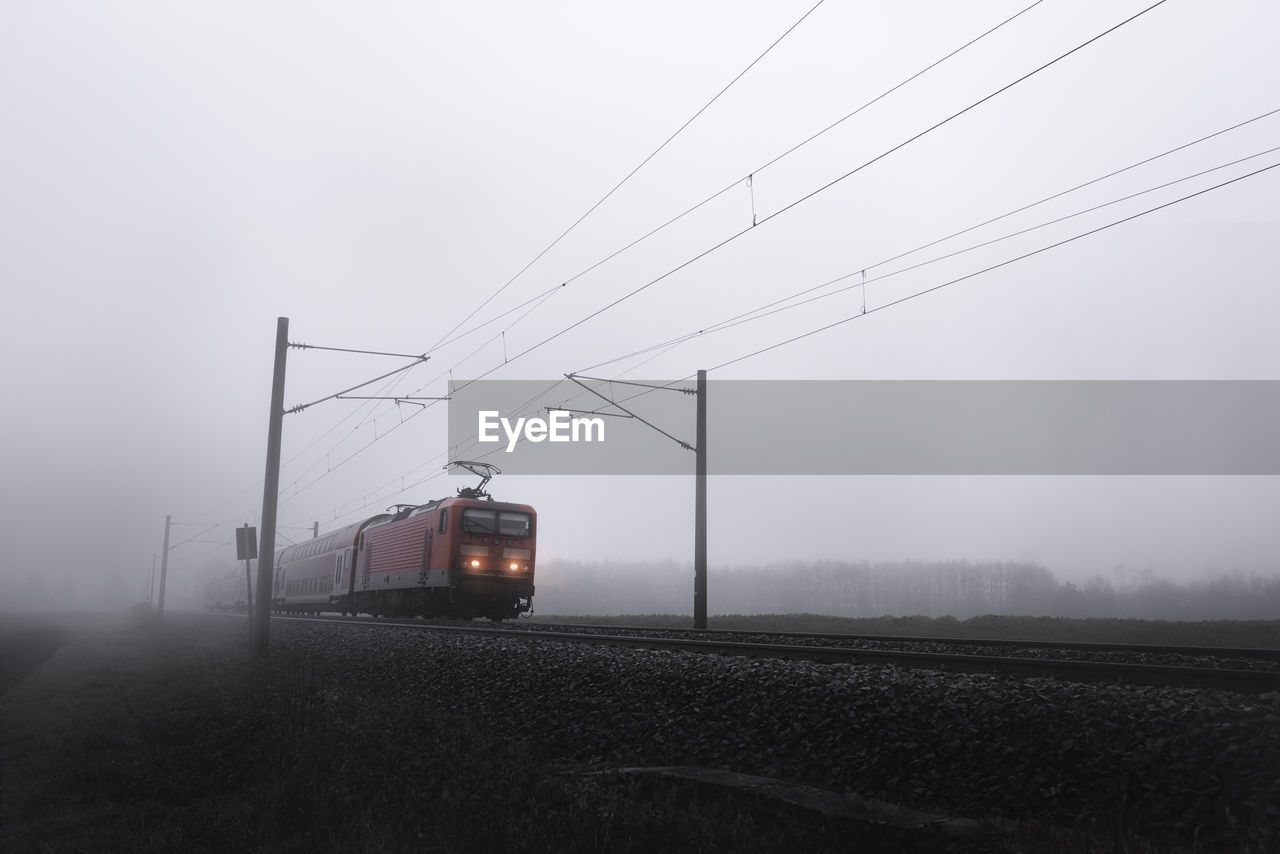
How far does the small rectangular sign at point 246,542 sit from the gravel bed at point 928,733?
9.83 m

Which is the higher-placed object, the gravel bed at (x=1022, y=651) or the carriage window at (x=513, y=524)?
the carriage window at (x=513, y=524)

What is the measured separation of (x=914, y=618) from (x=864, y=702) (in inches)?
736

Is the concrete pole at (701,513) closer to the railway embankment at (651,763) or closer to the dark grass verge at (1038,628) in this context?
the dark grass verge at (1038,628)

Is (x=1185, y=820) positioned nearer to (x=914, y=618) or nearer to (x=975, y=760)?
(x=975, y=760)

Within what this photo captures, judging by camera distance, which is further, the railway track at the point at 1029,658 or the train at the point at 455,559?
the train at the point at 455,559

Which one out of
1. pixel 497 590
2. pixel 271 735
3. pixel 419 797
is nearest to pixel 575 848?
pixel 419 797

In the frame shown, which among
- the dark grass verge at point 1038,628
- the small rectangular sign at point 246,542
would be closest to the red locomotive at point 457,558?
the dark grass verge at point 1038,628

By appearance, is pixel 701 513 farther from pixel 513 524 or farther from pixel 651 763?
pixel 651 763

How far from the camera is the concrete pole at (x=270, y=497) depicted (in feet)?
62.2

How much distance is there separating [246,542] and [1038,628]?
60.5ft

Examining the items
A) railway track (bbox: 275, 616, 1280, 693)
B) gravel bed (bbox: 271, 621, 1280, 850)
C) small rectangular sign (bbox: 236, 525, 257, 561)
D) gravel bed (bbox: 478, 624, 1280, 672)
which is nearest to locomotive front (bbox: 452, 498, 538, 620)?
small rectangular sign (bbox: 236, 525, 257, 561)

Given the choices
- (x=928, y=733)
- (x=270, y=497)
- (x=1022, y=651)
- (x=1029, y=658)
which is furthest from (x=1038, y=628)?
(x=270, y=497)

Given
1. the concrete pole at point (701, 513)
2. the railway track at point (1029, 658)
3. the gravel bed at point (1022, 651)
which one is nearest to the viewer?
the railway track at point (1029, 658)

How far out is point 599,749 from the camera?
901cm
